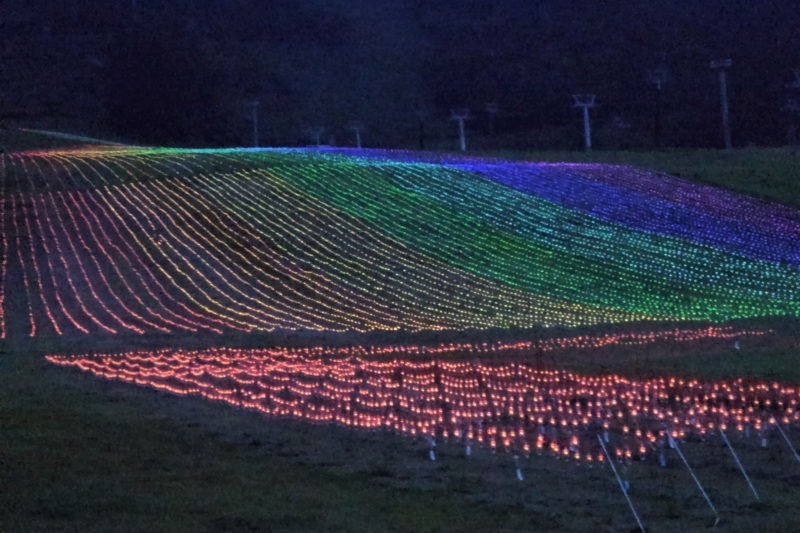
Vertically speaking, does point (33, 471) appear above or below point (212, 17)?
below

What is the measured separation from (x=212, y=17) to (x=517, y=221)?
59.1 m

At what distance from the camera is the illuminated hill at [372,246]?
21.7 meters

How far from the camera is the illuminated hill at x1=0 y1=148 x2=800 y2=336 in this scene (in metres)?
21.7

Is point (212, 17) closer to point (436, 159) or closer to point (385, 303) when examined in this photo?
point (436, 159)

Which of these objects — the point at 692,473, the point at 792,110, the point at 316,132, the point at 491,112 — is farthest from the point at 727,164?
the point at 491,112

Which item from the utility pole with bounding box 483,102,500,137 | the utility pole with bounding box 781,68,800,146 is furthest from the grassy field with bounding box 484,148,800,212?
the utility pole with bounding box 483,102,500,137

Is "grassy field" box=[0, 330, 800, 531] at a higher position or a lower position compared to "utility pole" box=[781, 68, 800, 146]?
lower

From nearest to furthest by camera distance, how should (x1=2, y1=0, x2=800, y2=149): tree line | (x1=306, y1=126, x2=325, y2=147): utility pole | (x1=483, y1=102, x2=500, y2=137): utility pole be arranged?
(x1=306, y1=126, x2=325, y2=147): utility pole < (x1=483, y1=102, x2=500, y2=137): utility pole < (x1=2, y1=0, x2=800, y2=149): tree line

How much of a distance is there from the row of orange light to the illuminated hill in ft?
14.8

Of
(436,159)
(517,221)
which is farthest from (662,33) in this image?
(517,221)

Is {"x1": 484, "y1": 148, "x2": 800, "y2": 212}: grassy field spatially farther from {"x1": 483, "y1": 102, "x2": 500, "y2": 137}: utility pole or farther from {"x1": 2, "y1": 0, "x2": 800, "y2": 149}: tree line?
{"x1": 483, "y1": 102, "x2": 500, "y2": 137}: utility pole

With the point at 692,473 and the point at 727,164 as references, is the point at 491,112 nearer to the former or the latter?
the point at 727,164

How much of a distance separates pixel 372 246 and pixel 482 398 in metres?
14.3

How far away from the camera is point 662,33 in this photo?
81.0 meters
